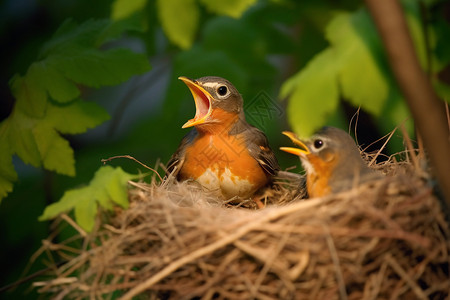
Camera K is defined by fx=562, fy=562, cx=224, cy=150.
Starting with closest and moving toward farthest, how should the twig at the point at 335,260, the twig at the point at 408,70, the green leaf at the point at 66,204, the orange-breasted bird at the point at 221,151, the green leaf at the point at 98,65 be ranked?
the twig at the point at 408,70 < the twig at the point at 335,260 < the green leaf at the point at 66,204 < the green leaf at the point at 98,65 < the orange-breasted bird at the point at 221,151

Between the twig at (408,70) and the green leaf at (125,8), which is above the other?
the green leaf at (125,8)

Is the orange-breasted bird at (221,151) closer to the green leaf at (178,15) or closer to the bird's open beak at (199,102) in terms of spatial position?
the bird's open beak at (199,102)

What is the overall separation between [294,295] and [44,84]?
146 cm

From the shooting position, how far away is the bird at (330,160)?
8.41 feet

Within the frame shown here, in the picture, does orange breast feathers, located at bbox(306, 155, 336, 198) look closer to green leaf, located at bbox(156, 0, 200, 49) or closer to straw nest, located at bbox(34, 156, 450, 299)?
straw nest, located at bbox(34, 156, 450, 299)

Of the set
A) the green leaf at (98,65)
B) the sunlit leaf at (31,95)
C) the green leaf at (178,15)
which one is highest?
the green leaf at (178,15)

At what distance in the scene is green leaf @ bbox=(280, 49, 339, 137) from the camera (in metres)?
1.74

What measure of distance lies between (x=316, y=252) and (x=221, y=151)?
135 centimetres

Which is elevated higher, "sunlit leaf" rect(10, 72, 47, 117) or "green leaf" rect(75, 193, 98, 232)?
"sunlit leaf" rect(10, 72, 47, 117)

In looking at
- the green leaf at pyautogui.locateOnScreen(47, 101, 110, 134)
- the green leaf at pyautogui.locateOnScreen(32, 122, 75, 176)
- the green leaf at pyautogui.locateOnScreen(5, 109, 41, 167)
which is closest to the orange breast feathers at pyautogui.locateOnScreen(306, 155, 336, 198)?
the green leaf at pyautogui.locateOnScreen(47, 101, 110, 134)

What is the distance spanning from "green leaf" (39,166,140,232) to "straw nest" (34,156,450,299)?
0.18m

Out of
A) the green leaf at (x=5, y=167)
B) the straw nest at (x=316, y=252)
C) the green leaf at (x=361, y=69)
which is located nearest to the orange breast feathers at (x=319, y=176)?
the straw nest at (x=316, y=252)

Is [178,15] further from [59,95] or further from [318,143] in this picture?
[318,143]

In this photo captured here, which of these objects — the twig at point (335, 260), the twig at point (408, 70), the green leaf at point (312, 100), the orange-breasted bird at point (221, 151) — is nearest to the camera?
the twig at point (408, 70)
